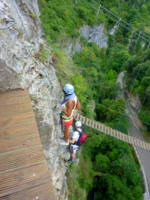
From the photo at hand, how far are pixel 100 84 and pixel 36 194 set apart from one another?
17.4m

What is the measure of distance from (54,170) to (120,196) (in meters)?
8.00

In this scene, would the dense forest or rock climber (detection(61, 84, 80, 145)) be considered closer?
rock climber (detection(61, 84, 80, 145))

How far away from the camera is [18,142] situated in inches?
77.0

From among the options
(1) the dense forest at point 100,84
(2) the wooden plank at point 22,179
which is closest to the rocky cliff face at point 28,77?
(1) the dense forest at point 100,84

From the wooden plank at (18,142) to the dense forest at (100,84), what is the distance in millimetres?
3322

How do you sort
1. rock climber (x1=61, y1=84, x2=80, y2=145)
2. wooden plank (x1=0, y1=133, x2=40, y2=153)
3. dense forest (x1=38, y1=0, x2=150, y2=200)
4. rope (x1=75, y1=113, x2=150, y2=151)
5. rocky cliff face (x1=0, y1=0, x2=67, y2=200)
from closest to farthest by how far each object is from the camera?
wooden plank (x1=0, y1=133, x2=40, y2=153)
rocky cliff face (x1=0, y1=0, x2=67, y2=200)
rock climber (x1=61, y1=84, x2=80, y2=145)
rope (x1=75, y1=113, x2=150, y2=151)
dense forest (x1=38, y1=0, x2=150, y2=200)

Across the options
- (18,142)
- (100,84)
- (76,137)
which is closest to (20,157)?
(18,142)

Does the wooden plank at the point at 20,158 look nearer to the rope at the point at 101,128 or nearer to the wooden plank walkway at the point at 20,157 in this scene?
the wooden plank walkway at the point at 20,157

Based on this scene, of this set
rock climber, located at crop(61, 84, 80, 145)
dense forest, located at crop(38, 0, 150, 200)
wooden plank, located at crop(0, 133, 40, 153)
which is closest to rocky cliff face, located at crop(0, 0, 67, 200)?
rock climber, located at crop(61, 84, 80, 145)

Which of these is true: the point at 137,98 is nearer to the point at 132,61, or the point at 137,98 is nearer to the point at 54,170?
the point at 132,61

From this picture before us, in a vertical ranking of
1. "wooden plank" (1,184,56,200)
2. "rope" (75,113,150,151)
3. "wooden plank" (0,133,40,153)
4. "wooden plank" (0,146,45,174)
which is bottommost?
"rope" (75,113,150,151)

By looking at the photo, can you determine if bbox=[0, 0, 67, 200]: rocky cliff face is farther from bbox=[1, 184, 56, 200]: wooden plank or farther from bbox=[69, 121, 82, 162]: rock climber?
bbox=[1, 184, 56, 200]: wooden plank

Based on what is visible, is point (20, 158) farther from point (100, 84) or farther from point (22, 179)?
point (100, 84)

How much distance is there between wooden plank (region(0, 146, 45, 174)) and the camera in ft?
5.65
